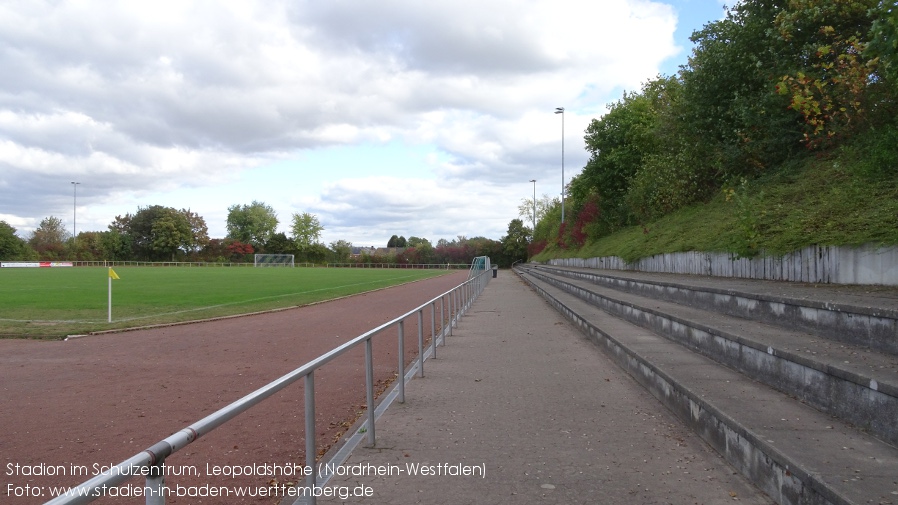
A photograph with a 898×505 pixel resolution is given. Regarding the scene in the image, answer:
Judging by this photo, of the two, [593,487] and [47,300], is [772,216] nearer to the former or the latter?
[593,487]

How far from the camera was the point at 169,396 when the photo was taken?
747cm

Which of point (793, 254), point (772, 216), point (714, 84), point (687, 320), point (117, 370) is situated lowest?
point (117, 370)

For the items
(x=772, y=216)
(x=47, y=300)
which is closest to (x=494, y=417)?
(x=772, y=216)

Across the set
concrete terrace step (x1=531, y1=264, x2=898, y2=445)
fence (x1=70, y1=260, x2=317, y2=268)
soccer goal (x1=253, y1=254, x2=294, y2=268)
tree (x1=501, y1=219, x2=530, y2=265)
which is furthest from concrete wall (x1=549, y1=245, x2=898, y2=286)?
soccer goal (x1=253, y1=254, x2=294, y2=268)

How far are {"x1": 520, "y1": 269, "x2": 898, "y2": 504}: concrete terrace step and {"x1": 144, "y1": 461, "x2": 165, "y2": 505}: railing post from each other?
2932mm

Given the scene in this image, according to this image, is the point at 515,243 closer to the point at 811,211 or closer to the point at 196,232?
the point at 196,232

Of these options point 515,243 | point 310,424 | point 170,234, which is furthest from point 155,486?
point 170,234

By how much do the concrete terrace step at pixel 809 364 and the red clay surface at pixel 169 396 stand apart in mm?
3631

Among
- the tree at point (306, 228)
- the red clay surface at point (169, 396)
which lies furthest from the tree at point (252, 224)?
the red clay surface at point (169, 396)

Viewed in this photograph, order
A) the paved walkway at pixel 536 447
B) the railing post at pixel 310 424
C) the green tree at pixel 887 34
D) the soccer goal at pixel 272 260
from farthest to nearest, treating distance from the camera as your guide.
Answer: the soccer goal at pixel 272 260 → the green tree at pixel 887 34 → the paved walkway at pixel 536 447 → the railing post at pixel 310 424

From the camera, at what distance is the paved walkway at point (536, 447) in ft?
13.2

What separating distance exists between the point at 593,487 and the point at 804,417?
161cm

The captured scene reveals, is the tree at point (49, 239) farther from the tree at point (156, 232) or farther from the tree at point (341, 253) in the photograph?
the tree at point (341, 253)

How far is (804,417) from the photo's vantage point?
14.5 ft
